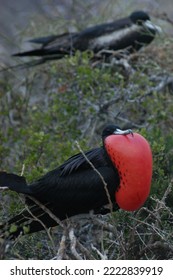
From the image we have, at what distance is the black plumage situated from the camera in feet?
12.5

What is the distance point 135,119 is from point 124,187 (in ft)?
6.27

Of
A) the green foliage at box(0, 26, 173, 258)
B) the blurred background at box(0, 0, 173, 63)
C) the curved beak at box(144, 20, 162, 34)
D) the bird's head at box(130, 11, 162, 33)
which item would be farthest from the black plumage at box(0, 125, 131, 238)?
the bird's head at box(130, 11, 162, 33)

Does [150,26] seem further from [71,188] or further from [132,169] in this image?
[132,169]

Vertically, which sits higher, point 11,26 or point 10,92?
point 10,92

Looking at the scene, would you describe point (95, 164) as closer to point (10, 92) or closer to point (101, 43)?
point (10, 92)

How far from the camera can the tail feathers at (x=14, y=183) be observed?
377 cm

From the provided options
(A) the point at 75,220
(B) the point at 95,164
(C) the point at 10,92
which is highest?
(B) the point at 95,164

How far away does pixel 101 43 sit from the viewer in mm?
6668

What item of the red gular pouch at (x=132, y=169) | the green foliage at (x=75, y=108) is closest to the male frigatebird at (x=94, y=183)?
the red gular pouch at (x=132, y=169)

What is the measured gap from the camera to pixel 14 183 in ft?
12.4

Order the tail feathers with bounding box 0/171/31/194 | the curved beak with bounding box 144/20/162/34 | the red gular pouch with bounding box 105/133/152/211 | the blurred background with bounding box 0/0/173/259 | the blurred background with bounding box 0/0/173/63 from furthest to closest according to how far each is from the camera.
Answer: the blurred background with bounding box 0/0/173/63 → the curved beak with bounding box 144/20/162/34 → the blurred background with bounding box 0/0/173/259 → the tail feathers with bounding box 0/171/31/194 → the red gular pouch with bounding box 105/133/152/211

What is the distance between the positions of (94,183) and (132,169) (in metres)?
0.25

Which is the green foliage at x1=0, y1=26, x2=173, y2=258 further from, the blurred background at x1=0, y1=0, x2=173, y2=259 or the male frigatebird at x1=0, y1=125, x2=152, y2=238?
the male frigatebird at x1=0, y1=125, x2=152, y2=238
